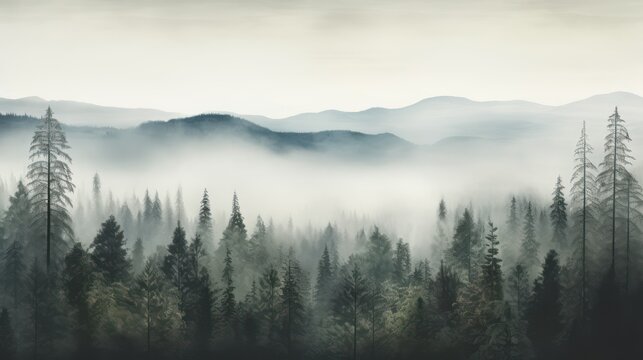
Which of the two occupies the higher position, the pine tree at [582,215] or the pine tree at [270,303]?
the pine tree at [582,215]

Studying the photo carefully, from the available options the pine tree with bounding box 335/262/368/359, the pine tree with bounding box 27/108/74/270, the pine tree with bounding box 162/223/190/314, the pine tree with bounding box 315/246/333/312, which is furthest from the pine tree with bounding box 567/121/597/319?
the pine tree with bounding box 27/108/74/270

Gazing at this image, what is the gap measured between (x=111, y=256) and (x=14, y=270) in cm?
960

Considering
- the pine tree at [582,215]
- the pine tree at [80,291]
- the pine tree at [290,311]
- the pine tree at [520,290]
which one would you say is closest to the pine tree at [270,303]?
the pine tree at [290,311]

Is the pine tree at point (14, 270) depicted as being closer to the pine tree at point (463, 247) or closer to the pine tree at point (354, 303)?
the pine tree at point (354, 303)

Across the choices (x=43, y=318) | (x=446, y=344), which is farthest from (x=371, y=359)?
(x=43, y=318)

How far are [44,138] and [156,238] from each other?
10189cm

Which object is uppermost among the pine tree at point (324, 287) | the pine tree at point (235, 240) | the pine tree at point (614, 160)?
the pine tree at point (614, 160)

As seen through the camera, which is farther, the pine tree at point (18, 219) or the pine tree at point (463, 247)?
the pine tree at point (463, 247)

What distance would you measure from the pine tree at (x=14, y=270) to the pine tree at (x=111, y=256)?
25.0 feet

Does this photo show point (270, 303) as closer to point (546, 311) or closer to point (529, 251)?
point (546, 311)

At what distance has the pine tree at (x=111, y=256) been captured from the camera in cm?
6888

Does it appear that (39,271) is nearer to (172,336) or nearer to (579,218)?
(172,336)

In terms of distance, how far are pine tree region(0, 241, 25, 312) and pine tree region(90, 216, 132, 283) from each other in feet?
25.0

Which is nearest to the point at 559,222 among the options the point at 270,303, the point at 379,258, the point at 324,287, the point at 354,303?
the point at 379,258
